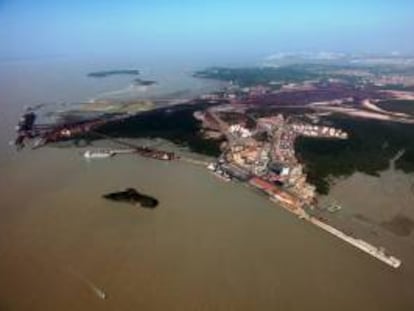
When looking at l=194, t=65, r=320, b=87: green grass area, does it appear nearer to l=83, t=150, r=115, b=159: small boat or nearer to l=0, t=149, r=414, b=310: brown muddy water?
l=83, t=150, r=115, b=159: small boat

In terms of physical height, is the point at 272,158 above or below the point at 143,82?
above

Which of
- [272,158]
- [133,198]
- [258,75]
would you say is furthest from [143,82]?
[133,198]

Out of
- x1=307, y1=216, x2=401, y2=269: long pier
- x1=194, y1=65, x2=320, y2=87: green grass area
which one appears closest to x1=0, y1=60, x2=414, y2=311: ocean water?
x1=307, y1=216, x2=401, y2=269: long pier

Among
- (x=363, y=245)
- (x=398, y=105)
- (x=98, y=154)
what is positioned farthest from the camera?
(x=398, y=105)

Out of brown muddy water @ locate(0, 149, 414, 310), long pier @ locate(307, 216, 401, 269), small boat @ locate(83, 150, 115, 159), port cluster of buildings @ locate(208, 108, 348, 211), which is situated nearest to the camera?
brown muddy water @ locate(0, 149, 414, 310)

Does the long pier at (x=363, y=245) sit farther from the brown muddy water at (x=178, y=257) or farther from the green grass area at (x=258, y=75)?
the green grass area at (x=258, y=75)

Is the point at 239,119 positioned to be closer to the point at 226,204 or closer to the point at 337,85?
the point at 226,204

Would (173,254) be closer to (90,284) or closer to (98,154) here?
(90,284)
